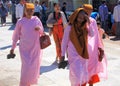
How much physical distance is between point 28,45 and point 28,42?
0.18 feet

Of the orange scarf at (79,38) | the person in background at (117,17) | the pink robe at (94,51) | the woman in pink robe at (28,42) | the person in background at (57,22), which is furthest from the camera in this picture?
the person in background at (117,17)

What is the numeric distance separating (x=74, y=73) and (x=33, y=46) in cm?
118

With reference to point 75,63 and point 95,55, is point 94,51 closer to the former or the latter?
point 95,55

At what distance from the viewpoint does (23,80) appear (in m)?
6.54

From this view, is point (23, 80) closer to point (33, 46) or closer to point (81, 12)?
point (33, 46)

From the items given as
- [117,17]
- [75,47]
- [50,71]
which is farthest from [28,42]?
[117,17]

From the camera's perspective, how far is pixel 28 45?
255 inches

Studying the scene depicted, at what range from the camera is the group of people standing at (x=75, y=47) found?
18.5 ft

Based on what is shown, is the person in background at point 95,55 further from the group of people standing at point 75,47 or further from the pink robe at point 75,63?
the pink robe at point 75,63

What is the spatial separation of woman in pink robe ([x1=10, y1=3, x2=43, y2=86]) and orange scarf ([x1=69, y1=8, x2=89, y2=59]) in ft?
3.44

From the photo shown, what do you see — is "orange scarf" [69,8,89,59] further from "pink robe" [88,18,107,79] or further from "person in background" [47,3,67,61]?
"person in background" [47,3,67,61]

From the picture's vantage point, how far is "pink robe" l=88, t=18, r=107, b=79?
5988 mm

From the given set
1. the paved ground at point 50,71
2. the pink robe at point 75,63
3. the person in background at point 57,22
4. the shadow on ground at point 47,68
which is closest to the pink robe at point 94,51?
the pink robe at point 75,63

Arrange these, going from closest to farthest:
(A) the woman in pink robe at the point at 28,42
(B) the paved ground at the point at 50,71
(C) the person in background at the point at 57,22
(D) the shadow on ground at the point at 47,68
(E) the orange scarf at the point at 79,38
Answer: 1. (E) the orange scarf at the point at 79,38
2. (A) the woman in pink robe at the point at 28,42
3. (B) the paved ground at the point at 50,71
4. (D) the shadow on ground at the point at 47,68
5. (C) the person in background at the point at 57,22
